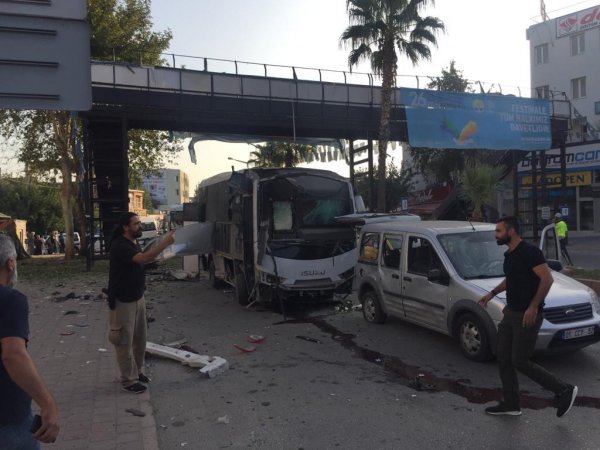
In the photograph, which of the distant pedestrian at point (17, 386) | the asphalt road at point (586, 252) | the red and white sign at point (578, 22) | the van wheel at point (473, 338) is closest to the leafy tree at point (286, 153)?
the asphalt road at point (586, 252)

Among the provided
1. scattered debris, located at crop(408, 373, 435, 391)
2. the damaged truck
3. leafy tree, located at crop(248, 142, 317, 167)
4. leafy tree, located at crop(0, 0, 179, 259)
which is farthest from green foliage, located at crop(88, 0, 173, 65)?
scattered debris, located at crop(408, 373, 435, 391)

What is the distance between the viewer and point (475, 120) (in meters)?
20.3

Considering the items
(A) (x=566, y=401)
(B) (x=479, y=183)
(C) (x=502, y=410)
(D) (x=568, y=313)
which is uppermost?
(B) (x=479, y=183)

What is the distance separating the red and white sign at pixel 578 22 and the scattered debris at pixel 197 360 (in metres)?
41.4

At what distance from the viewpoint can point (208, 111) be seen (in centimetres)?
1842

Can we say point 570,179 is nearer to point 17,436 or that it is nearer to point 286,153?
point 286,153

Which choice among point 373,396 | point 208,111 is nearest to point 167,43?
point 208,111

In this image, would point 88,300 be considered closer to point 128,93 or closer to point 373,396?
point 128,93

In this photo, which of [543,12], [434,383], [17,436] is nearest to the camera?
[17,436]

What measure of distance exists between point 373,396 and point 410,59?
17642mm

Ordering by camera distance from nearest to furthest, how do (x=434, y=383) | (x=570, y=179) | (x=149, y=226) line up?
(x=434, y=383) < (x=570, y=179) < (x=149, y=226)

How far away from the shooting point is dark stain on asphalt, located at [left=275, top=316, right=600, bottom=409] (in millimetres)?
5055

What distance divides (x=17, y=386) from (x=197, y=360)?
168 inches

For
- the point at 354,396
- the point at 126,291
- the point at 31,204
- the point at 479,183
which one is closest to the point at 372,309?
the point at 354,396
